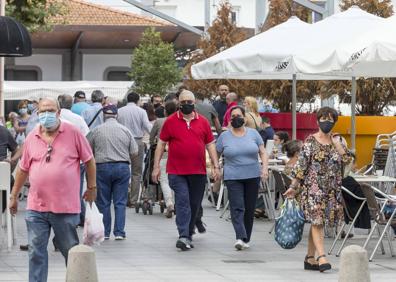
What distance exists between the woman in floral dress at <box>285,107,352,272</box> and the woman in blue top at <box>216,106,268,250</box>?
2140mm

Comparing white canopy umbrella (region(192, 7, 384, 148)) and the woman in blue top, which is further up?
white canopy umbrella (region(192, 7, 384, 148))

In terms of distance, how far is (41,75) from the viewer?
52.2 metres

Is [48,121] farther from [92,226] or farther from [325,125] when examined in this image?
[325,125]

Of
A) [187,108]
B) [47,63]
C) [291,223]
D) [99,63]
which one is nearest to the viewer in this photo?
[291,223]

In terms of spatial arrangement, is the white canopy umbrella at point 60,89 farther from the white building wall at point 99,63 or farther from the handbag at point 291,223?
the handbag at point 291,223

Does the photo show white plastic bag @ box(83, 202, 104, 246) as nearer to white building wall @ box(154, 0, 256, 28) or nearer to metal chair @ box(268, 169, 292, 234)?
metal chair @ box(268, 169, 292, 234)

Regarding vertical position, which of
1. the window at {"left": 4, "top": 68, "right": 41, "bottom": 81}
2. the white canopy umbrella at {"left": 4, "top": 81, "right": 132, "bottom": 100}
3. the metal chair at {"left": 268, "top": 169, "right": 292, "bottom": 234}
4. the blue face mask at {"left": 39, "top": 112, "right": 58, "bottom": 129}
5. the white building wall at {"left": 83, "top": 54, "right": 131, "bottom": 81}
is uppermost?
the white building wall at {"left": 83, "top": 54, "right": 131, "bottom": 81}

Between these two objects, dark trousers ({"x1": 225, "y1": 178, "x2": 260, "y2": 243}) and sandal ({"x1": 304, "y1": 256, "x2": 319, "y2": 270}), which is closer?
sandal ({"x1": 304, "y1": 256, "x2": 319, "y2": 270})

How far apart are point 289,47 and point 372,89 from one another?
6.77 metres

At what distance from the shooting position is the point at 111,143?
53.4ft

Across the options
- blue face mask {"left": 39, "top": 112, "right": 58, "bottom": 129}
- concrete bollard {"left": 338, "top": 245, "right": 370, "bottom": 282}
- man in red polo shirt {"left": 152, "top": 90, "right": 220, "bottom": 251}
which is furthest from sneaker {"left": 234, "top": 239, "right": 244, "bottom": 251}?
concrete bollard {"left": 338, "top": 245, "right": 370, "bottom": 282}

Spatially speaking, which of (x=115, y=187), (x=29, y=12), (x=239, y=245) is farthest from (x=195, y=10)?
(x=239, y=245)

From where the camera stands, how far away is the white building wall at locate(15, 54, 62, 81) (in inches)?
2048

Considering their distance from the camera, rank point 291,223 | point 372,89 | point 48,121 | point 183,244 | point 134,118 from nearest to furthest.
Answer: point 48,121 < point 291,223 < point 183,244 < point 134,118 < point 372,89
